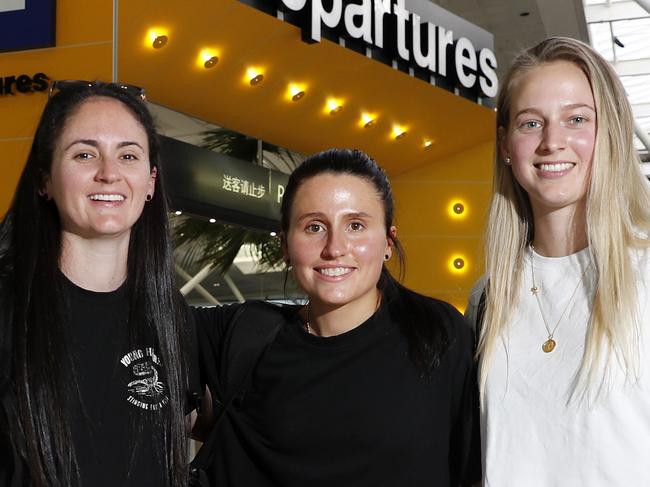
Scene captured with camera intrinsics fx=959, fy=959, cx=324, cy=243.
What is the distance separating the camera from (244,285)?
28.5 feet

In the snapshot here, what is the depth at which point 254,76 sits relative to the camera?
768cm

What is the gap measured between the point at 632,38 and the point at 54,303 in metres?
14.4

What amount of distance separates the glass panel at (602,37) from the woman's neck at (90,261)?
1330 centimetres

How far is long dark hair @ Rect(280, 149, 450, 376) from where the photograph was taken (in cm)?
243

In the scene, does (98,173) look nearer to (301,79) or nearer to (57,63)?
(57,63)

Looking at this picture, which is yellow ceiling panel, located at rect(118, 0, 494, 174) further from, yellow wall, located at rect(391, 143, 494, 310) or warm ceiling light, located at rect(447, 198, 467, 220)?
warm ceiling light, located at rect(447, 198, 467, 220)

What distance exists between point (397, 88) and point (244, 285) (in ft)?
7.41

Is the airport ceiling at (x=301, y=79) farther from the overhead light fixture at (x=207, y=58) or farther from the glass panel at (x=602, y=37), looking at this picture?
the glass panel at (x=602, y=37)

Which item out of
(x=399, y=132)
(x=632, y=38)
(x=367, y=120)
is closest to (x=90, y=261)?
(x=367, y=120)

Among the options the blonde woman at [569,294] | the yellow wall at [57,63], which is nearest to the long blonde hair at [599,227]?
the blonde woman at [569,294]

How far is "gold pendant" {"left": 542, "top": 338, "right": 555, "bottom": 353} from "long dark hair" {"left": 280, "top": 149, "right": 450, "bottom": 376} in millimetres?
258

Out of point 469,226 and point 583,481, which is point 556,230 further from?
point 469,226

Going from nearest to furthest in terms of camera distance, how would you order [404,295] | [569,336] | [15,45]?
[569,336] → [404,295] → [15,45]

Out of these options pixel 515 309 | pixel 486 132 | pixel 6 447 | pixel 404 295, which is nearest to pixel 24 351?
pixel 6 447
